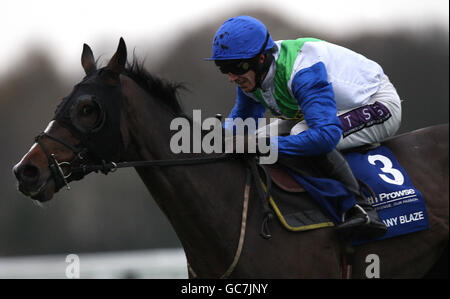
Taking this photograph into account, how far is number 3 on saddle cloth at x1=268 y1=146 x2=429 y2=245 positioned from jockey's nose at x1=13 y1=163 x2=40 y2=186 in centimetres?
138

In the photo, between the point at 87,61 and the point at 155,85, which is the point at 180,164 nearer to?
the point at 155,85

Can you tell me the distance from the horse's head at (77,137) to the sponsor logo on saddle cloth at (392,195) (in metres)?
1.62

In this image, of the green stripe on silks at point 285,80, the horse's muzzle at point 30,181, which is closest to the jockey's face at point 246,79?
the green stripe on silks at point 285,80

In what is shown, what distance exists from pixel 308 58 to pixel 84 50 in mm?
1392

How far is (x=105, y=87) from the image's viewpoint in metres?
4.01

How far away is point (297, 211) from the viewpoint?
4.20m

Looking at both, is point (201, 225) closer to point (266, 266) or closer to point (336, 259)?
point (266, 266)

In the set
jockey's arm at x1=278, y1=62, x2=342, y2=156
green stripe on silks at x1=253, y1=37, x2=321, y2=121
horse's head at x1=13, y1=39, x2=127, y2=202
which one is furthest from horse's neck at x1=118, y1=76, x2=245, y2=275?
green stripe on silks at x1=253, y1=37, x2=321, y2=121

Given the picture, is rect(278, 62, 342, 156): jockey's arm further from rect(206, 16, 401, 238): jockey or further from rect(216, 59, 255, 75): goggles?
rect(216, 59, 255, 75): goggles

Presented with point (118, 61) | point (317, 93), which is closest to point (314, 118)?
point (317, 93)

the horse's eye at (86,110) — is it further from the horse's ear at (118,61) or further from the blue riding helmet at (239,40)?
the blue riding helmet at (239,40)

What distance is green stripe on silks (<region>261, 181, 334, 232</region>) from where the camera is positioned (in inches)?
163

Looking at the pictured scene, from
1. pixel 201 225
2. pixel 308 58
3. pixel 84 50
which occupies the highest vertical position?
pixel 84 50

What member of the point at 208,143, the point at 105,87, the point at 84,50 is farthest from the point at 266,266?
the point at 84,50
